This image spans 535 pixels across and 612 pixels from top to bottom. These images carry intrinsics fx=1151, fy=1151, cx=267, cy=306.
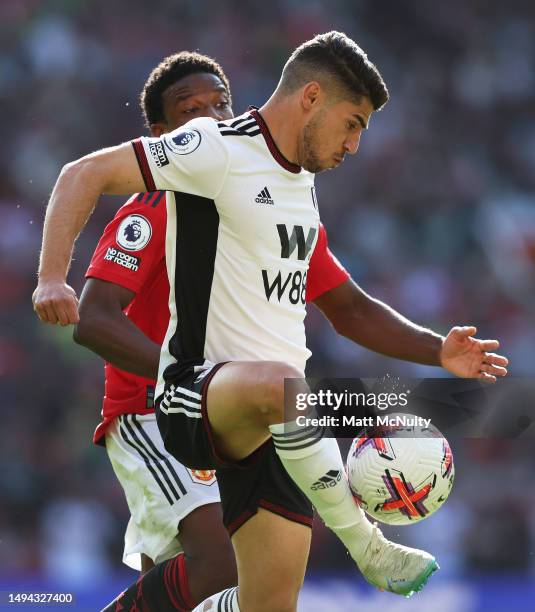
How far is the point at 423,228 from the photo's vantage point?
1246cm

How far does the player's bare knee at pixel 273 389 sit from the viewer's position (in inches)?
145

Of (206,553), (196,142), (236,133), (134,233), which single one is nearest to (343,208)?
(134,233)

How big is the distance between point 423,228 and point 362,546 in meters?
8.68

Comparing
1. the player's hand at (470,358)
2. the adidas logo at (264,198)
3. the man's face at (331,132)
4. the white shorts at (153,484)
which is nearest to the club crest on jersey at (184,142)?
the adidas logo at (264,198)

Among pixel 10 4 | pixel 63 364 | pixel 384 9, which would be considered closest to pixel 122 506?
pixel 63 364

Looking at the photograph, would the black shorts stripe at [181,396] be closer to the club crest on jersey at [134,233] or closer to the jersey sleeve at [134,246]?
the jersey sleeve at [134,246]

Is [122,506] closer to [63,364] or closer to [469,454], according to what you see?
[63,364]

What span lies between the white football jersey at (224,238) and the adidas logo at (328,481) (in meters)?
Answer: 0.53

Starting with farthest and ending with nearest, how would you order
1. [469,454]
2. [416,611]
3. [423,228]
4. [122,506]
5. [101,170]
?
1. [423,228]
2. [469,454]
3. [122,506]
4. [416,611]
5. [101,170]

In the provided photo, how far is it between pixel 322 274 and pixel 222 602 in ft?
5.15

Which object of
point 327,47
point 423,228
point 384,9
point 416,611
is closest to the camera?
point 327,47

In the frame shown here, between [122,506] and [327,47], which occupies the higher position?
[327,47]

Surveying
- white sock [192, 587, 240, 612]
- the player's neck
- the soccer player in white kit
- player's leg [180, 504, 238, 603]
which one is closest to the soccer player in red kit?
player's leg [180, 504, 238, 603]

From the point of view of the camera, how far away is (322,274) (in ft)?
16.8
